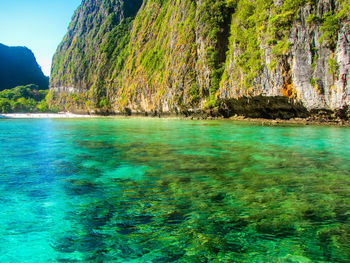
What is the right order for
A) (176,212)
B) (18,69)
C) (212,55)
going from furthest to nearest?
(18,69) < (212,55) < (176,212)

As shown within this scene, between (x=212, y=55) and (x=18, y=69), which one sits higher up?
(x=18, y=69)

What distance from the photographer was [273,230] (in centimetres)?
425

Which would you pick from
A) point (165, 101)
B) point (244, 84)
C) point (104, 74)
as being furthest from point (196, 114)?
point (104, 74)

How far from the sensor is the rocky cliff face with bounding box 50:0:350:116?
2456 cm

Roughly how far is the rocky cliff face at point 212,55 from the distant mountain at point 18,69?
315 ft

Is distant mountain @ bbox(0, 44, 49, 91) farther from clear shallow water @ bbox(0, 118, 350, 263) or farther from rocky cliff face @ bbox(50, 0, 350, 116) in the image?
clear shallow water @ bbox(0, 118, 350, 263)

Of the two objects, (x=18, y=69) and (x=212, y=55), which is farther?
(x=18, y=69)

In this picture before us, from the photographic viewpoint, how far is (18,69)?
577 ft

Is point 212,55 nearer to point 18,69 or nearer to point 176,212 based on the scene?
point 176,212

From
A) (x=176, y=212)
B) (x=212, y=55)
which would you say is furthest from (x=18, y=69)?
(x=176, y=212)

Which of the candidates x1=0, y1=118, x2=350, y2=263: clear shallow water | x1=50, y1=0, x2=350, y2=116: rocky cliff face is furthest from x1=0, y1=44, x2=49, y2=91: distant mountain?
x1=0, y1=118, x2=350, y2=263: clear shallow water

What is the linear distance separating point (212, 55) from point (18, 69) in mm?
177655

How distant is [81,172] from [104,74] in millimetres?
85621

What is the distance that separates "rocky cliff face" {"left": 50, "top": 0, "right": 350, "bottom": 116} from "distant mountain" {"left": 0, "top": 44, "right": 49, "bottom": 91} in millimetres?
95877
